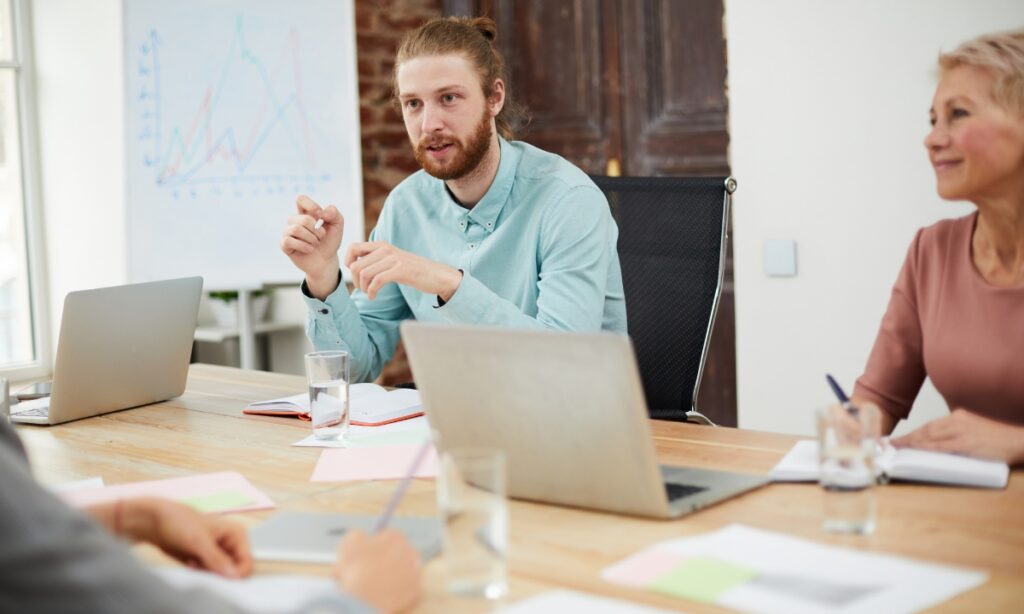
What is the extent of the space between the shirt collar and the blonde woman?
80 cm

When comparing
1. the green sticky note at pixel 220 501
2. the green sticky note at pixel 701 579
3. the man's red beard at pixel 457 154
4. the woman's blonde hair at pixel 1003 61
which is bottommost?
the green sticky note at pixel 220 501

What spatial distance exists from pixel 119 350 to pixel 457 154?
73cm

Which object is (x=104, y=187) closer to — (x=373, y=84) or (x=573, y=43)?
(x=373, y=84)

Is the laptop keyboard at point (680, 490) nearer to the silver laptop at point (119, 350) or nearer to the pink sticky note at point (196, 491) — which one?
the pink sticky note at point (196, 491)

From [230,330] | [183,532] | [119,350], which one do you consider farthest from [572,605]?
[230,330]

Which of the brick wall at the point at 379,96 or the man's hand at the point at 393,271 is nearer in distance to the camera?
the man's hand at the point at 393,271

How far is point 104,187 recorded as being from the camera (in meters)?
3.60

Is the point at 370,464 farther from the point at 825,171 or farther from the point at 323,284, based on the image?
the point at 825,171

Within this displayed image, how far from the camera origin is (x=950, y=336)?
5.47ft

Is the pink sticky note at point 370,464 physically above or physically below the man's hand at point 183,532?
below

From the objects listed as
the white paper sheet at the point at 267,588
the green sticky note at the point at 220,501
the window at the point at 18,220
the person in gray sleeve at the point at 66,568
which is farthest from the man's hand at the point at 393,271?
the window at the point at 18,220

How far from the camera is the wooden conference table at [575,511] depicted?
1.02 metres

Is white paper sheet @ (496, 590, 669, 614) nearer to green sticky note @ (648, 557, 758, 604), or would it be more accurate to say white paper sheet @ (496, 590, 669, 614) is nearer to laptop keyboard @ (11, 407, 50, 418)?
green sticky note @ (648, 557, 758, 604)

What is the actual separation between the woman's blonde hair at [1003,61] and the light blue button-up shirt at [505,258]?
72 cm
